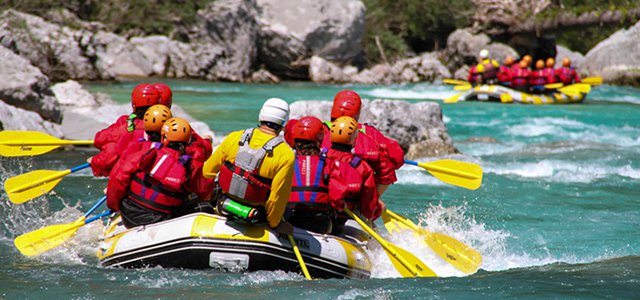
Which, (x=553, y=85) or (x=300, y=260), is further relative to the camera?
(x=553, y=85)

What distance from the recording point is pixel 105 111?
41.2 feet

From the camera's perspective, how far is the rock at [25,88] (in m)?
10.9

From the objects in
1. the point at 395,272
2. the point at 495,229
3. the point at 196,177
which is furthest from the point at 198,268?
the point at 495,229

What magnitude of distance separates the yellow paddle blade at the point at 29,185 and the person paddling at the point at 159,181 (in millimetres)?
1129

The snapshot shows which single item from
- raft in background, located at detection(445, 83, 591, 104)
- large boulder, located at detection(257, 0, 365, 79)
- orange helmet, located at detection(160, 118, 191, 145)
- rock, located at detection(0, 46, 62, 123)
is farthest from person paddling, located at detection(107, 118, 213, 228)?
large boulder, located at detection(257, 0, 365, 79)

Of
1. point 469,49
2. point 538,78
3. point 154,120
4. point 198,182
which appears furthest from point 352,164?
point 469,49

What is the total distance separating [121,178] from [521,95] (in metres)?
17.3

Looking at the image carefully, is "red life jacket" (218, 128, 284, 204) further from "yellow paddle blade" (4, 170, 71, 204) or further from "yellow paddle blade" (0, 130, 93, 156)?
"yellow paddle blade" (0, 130, 93, 156)

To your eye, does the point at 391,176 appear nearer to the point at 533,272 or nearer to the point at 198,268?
the point at 533,272

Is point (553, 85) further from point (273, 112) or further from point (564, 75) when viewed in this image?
point (273, 112)

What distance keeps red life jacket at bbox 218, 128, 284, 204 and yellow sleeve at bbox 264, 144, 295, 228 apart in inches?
2.0

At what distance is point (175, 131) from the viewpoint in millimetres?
4887

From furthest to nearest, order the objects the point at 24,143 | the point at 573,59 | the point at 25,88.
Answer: the point at 573,59, the point at 25,88, the point at 24,143

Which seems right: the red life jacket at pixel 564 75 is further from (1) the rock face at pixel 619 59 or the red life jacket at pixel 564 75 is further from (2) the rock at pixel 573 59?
(2) the rock at pixel 573 59
